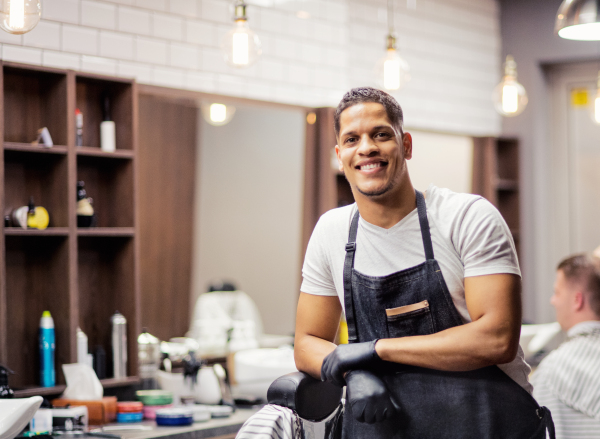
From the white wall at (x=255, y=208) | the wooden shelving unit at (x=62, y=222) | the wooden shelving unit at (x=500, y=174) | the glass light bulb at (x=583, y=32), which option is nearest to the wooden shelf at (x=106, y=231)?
the wooden shelving unit at (x=62, y=222)

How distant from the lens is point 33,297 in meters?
3.26

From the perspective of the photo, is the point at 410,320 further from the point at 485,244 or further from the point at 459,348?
the point at 485,244

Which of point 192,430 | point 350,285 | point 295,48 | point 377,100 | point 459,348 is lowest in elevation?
point 192,430

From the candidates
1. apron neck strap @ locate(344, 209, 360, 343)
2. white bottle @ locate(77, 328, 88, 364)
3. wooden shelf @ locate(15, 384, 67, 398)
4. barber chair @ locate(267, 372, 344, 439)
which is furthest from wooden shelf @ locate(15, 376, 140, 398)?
apron neck strap @ locate(344, 209, 360, 343)

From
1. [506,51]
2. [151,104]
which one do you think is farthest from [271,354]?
[506,51]

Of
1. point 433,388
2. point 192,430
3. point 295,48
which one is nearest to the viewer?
point 433,388

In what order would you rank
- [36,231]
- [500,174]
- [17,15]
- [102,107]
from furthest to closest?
[500,174], [102,107], [36,231], [17,15]

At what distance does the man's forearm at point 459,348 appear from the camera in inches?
72.5

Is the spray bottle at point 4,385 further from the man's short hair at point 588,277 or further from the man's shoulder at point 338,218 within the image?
the man's short hair at point 588,277

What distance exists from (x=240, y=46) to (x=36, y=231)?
1160 mm

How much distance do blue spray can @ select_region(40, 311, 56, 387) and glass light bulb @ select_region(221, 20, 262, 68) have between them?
1.35 metres

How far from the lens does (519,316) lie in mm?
1869

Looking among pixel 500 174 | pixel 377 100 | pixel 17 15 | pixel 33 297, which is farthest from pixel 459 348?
pixel 500 174

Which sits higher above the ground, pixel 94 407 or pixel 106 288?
pixel 106 288
